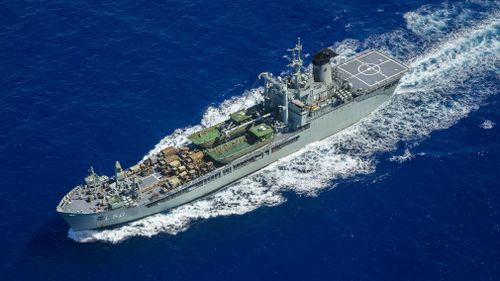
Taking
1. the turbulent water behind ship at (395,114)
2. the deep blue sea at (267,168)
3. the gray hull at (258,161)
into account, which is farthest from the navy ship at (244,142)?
the deep blue sea at (267,168)

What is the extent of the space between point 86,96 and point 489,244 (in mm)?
80227

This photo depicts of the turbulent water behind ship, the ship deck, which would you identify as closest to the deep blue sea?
the turbulent water behind ship

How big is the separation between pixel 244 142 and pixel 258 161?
14.1ft

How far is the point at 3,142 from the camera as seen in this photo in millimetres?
118875

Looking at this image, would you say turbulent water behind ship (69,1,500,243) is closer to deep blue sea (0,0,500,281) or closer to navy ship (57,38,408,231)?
deep blue sea (0,0,500,281)

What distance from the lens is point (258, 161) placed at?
373 feet

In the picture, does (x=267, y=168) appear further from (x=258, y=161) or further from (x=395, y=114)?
(x=395, y=114)

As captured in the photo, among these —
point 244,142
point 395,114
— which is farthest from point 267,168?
point 395,114

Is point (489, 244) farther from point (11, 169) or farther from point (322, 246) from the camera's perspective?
point (11, 169)

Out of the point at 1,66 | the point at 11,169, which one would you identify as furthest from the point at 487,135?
the point at 1,66

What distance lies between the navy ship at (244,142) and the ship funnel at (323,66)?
19 cm

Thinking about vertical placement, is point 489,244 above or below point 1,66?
below

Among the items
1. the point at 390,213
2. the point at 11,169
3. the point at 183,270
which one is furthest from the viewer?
the point at 11,169

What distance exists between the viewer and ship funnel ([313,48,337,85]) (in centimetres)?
11875
